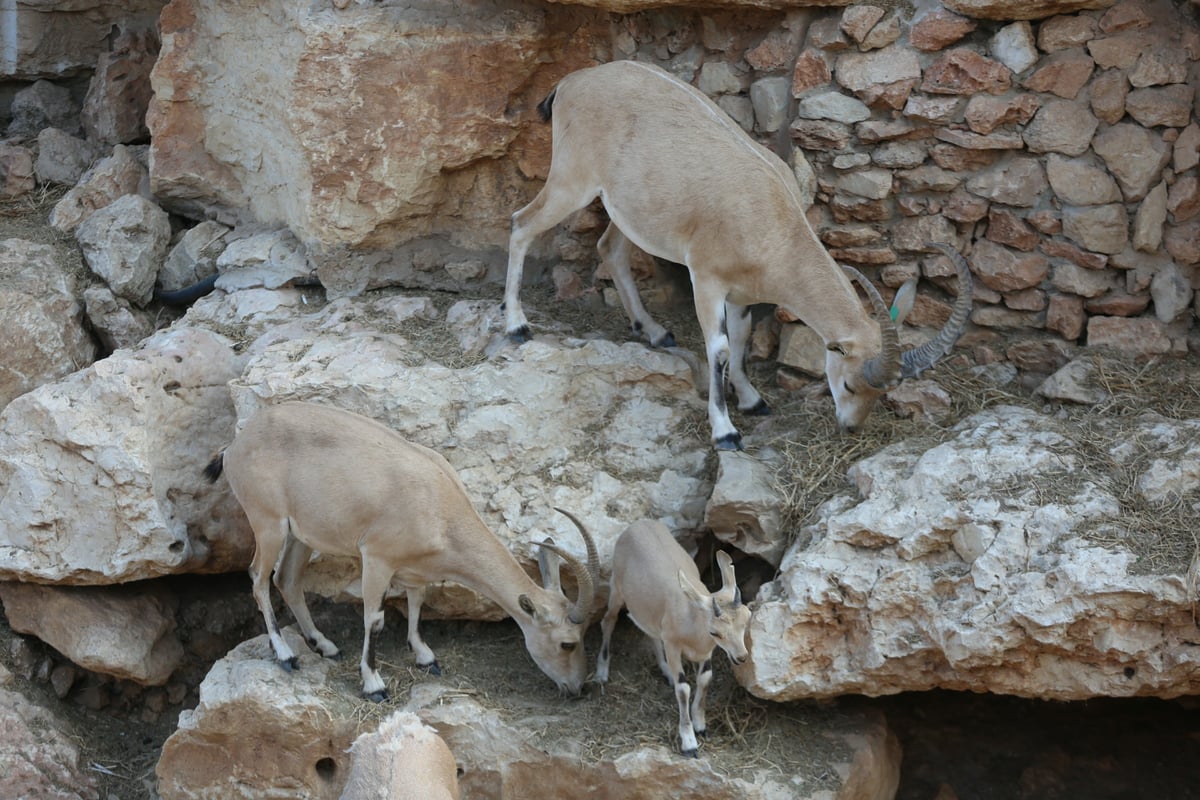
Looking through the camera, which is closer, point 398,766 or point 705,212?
point 398,766

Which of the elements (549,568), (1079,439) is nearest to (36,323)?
(549,568)

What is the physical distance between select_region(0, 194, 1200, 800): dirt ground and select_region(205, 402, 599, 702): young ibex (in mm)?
349

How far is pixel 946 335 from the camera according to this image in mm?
7176

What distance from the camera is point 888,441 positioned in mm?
7570

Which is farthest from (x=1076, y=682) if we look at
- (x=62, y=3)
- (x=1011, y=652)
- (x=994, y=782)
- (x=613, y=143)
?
(x=62, y=3)

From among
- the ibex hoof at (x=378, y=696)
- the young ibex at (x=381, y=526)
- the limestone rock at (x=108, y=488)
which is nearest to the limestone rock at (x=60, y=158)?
the limestone rock at (x=108, y=488)

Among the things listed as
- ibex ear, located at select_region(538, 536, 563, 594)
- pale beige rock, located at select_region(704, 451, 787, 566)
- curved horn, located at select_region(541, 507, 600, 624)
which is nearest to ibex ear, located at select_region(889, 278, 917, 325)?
pale beige rock, located at select_region(704, 451, 787, 566)

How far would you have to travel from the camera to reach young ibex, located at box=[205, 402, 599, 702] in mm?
7090

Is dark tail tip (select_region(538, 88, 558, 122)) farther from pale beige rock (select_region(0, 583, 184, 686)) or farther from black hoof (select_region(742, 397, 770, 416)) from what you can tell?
pale beige rock (select_region(0, 583, 184, 686))

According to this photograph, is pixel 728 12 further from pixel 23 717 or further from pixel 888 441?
pixel 23 717

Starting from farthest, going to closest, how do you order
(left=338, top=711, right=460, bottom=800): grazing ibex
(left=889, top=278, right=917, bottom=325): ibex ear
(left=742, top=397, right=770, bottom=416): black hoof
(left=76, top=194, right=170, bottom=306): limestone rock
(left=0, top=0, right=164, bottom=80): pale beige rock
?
(left=0, top=0, right=164, bottom=80): pale beige rock, (left=76, top=194, right=170, bottom=306): limestone rock, (left=742, top=397, right=770, bottom=416): black hoof, (left=889, top=278, right=917, bottom=325): ibex ear, (left=338, top=711, right=460, bottom=800): grazing ibex

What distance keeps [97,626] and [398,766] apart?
454 cm

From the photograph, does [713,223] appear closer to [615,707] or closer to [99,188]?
[615,707]

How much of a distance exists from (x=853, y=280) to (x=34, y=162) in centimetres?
646
